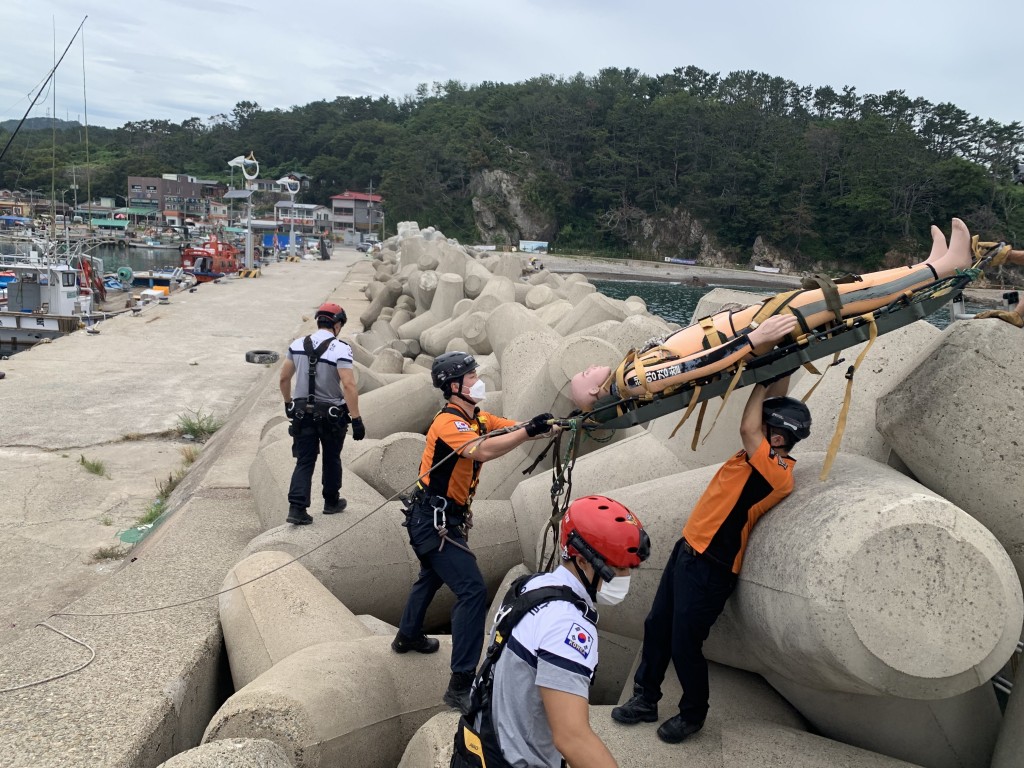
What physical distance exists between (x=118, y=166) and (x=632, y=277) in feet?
258

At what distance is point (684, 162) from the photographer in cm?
8544

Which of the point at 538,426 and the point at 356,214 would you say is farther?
the point at 356,214

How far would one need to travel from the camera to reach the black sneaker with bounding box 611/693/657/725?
10.9 feet

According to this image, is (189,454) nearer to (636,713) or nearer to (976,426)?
(636,713)

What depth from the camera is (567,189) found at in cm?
8725

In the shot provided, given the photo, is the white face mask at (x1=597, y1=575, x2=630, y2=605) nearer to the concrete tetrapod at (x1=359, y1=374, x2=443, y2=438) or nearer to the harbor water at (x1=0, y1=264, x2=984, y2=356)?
the concrete tetrapod at (x1=359, y1=374, x2=443, y2=438)

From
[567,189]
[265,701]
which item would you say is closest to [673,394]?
[265,701]

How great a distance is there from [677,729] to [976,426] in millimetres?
1650

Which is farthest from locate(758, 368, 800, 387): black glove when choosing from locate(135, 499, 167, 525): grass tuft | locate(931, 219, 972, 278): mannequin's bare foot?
locate(135, 499, 167, 525): grass tuft

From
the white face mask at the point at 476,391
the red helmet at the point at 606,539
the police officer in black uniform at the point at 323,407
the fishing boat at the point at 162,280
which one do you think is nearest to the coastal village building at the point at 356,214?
the fishing boat at the point at 162,280

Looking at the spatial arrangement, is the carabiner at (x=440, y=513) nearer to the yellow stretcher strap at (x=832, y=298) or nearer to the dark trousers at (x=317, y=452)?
the dark trousers at (x=317, y=452)

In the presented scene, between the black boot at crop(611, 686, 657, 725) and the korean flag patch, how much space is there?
4.59ft

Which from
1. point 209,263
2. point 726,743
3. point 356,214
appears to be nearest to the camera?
point 726,743

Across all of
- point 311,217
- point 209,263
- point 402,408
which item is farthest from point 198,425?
point 311,217
